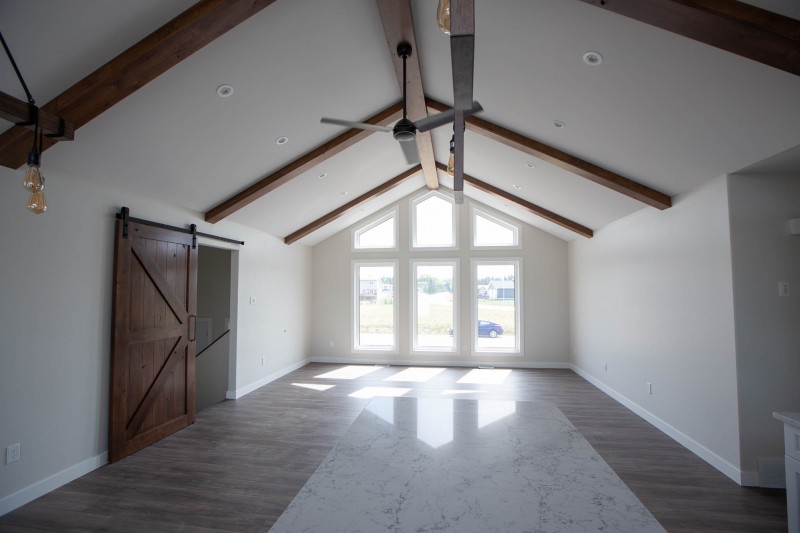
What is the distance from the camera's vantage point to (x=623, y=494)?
100 centimetres

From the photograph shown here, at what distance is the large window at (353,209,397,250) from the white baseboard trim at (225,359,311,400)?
2614 mm

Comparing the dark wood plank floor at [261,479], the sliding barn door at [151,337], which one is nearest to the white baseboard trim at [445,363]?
the dark wood plank floor at [261,479]

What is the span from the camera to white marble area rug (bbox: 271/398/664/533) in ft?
2.88

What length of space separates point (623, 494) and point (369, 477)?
651mm

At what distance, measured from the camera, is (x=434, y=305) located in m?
8.09

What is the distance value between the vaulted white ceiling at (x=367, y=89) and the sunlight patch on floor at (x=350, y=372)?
145 inches

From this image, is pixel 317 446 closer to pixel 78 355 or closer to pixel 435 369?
pixel 78 355

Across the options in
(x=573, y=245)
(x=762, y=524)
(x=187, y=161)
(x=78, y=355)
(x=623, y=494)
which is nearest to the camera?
(x=623, y=494)

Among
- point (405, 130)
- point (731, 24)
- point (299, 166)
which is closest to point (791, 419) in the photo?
point (731, 24)

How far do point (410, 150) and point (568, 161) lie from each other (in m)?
2.00

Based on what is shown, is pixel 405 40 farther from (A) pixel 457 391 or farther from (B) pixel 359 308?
(B) pixel 359 308

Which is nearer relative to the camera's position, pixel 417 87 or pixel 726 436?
pixel 726 436

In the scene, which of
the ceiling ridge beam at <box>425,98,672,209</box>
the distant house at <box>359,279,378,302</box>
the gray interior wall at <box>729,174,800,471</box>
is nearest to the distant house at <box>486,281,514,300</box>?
the distant house at <box>359,279,378,302</box>

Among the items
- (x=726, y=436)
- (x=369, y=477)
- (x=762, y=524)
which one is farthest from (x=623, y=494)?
(x=726, y=436)
